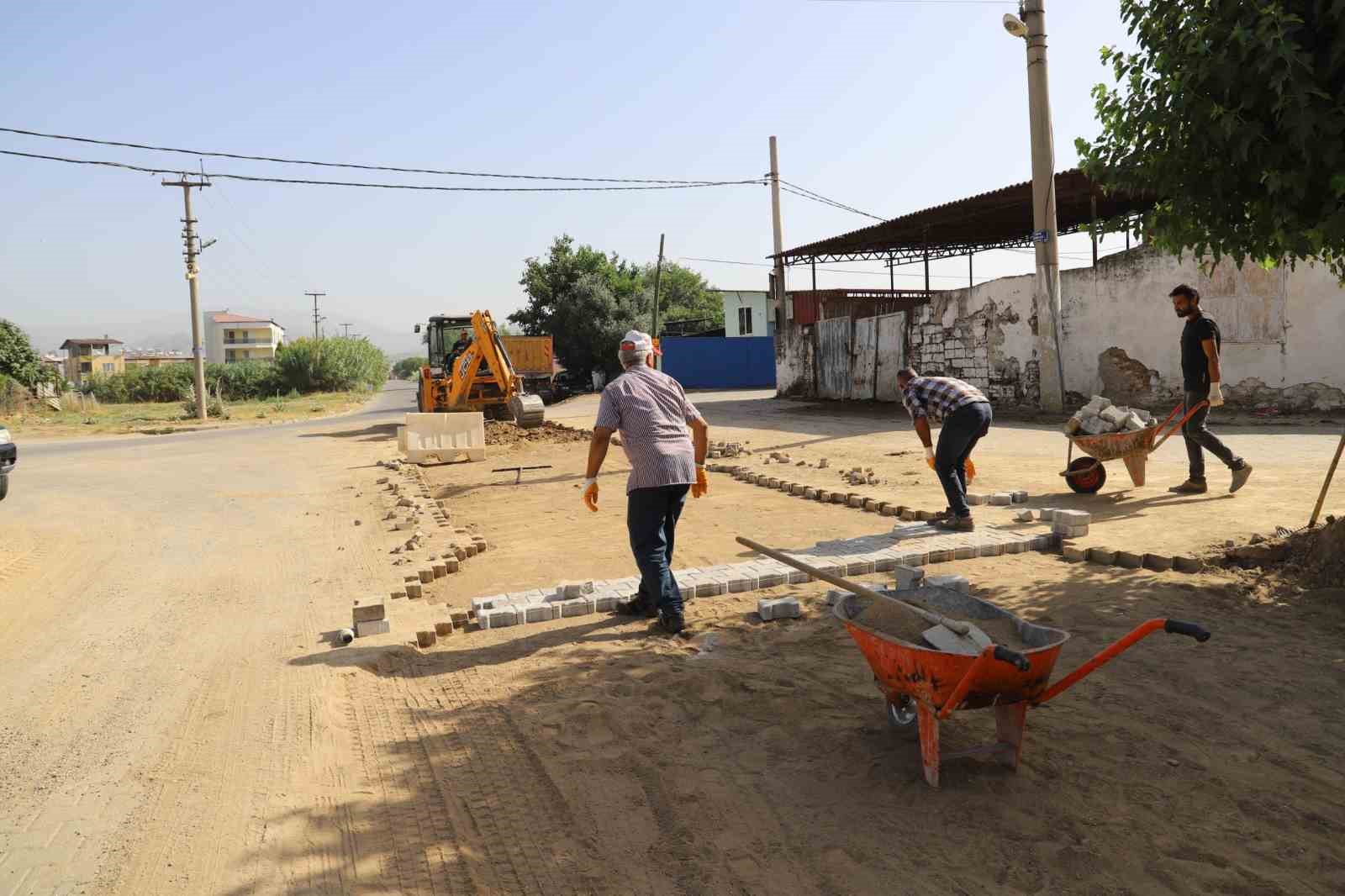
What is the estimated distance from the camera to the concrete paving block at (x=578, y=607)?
5.57 metres

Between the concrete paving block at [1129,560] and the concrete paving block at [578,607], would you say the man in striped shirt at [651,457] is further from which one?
the concrete paving block at [1129,560]

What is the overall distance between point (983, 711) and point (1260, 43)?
3.43 m

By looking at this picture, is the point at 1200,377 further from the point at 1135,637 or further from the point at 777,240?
the point at 777,240

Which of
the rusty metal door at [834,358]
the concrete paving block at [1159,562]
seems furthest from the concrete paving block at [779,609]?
the rusty metal door at [834,358]

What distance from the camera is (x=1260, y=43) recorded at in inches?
173

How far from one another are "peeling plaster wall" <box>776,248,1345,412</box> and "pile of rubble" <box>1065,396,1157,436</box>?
489cm

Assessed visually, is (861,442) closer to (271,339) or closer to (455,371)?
(455,371)

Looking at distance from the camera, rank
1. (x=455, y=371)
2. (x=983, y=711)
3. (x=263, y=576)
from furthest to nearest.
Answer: (x=455, y=371) → (x=263, y=576) → (x=983, y=711)

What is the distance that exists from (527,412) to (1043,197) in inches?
381

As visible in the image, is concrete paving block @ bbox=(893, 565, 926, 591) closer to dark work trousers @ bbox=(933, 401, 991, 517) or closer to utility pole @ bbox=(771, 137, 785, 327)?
dark work trousers @ bbox=(933, 401, 991, 517)

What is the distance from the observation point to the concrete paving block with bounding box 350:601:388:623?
17.2 ft

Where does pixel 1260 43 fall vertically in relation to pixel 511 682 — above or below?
above

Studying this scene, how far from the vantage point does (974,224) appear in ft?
78.2

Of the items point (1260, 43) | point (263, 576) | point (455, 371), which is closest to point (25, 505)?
point (263, 576)
